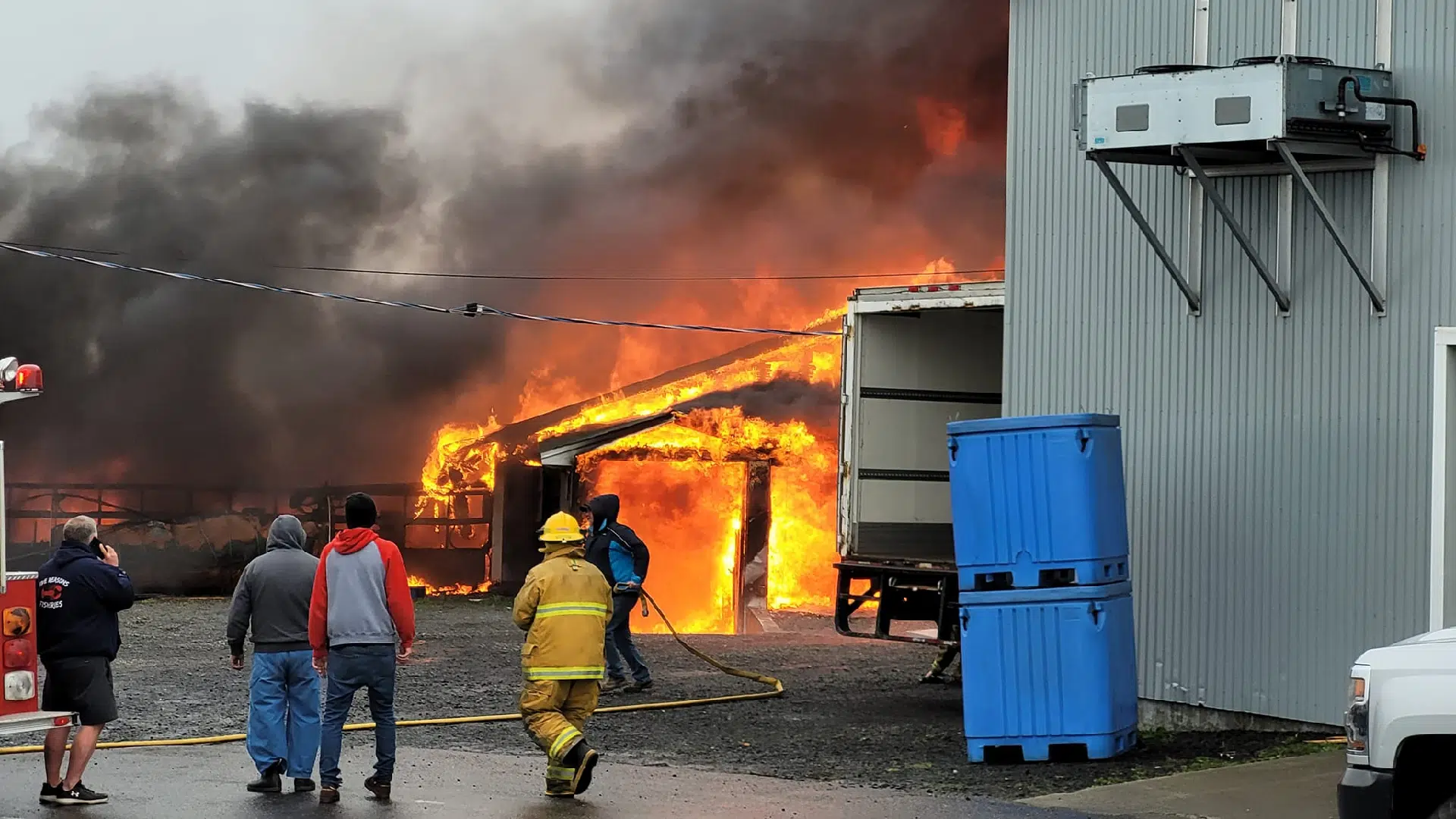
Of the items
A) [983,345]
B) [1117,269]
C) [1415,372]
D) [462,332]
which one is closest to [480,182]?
[462,332]

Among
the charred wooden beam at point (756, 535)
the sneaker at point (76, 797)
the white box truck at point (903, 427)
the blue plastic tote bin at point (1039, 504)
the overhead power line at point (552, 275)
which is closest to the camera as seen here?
the sneaker at point (76, 797)

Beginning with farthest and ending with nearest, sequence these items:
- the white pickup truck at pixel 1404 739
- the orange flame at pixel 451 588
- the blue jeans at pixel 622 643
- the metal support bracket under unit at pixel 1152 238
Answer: the orange flame at pixel 451 588
the blue jeans at pixel 622 643
the metal support bracket under unit at pixel 1152 238
the white pickup truck at pixel 1404 739

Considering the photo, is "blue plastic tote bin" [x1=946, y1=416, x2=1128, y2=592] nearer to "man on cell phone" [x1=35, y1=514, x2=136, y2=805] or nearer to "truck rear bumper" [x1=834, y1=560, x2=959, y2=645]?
"truck rear bumper" [x1=834, y1=560, x2=959, y2=645]

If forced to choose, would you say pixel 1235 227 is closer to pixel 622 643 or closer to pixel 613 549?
pixel 613 549

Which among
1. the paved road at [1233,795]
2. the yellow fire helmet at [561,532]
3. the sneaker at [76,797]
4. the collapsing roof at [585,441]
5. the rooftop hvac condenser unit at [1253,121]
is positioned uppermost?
the rooftop hvac condenser unit at [1253,121]

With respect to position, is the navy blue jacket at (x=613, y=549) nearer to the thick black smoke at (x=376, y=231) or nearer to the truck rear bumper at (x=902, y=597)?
the truck rear bumper at (x=902, y=597)

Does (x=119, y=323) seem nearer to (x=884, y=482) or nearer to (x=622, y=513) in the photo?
(x=622, y=513)

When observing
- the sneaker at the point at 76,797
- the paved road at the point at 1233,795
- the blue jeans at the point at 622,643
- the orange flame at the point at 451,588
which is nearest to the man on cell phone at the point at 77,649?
the sneaker at the point at 76,797

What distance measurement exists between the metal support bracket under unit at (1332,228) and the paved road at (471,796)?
363 cm

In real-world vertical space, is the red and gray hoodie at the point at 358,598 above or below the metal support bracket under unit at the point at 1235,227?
below

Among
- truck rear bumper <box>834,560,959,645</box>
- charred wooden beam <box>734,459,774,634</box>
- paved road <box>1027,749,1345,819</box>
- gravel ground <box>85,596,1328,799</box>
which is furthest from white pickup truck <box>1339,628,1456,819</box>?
charred wooden beam <box>734,459,774,634</box>

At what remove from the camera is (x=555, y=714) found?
30.2ft

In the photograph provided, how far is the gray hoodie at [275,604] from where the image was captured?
9.34m

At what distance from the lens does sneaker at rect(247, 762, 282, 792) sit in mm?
9211
